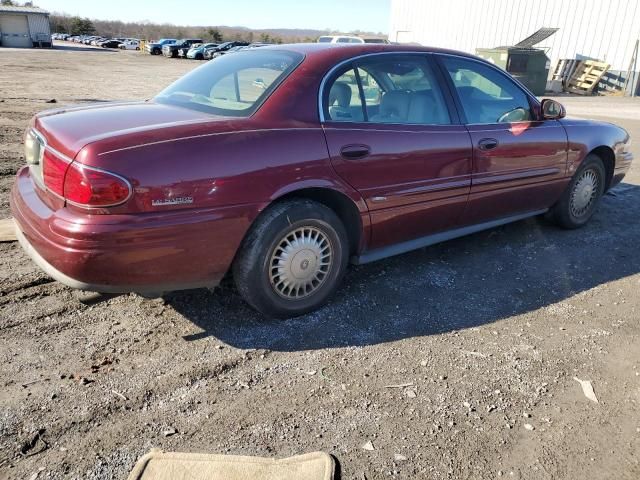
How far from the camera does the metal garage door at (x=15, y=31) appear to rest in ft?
189

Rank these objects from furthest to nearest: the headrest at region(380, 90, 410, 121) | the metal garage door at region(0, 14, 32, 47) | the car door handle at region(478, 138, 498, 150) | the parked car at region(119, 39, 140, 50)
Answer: the parked car at region(119, 39, 140, 50), the metal garage door at region(0, 14, 32, 47), the car door handle at region(478, 138, 498, 150), the headrest at region(380, 90, 410, 121)

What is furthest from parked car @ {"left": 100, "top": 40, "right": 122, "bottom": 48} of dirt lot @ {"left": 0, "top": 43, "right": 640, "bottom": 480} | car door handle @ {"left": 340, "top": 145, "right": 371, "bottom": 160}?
car door handle @ {"left": 340, "top": 145, "right": 371, "bottom": 160}

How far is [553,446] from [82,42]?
3648 inches

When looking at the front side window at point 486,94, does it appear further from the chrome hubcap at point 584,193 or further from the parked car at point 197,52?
the parked car at point 197,52

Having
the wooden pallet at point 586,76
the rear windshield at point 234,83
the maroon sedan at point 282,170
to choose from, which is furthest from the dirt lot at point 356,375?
the wooden pallet at point 586,76

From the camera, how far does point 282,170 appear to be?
312cm

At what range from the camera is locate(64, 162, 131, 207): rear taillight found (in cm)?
264

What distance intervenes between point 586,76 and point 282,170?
83.7 ft

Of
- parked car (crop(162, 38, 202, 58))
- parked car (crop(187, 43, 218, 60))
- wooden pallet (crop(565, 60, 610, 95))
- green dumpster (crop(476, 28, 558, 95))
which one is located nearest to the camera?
green dumpster (crop(476, 28, 558, 95))

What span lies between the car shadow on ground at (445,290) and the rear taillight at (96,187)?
104 centimetres

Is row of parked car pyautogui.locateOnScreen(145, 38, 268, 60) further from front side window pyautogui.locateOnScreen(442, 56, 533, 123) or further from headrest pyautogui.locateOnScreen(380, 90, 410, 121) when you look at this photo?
headrest pyautogui.locateOnScreen(380, 90, 410, 121)

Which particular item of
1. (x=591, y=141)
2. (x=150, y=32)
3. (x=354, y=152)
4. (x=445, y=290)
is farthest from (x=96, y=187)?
(x=150, y=32)

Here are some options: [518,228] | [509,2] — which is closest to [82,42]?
[509,2]

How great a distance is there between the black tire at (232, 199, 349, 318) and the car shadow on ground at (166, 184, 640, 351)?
14 centimetres
